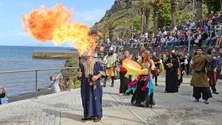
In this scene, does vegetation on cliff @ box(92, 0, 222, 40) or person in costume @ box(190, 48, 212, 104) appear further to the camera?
vegetation on cliff @ box(92, 0, 222, 40)

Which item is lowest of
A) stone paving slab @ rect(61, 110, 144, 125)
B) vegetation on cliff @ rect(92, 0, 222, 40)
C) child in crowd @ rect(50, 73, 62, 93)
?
stone paving slab @ rect(61, 110, 144, 125)

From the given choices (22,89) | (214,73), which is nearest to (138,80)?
(214,73)

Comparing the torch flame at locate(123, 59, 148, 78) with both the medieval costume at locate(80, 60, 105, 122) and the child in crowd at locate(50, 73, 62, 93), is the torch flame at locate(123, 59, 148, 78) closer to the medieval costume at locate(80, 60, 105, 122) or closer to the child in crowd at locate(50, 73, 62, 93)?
the medieval costume at locate(80, 60, 105, 122)

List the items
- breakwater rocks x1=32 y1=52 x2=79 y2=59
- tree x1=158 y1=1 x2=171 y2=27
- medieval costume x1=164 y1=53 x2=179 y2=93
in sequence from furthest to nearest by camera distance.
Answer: breakwater rocks x1=32 y1=52 x2=79 y2=59 → tree x1=158 y1=1 x2=171 y2=27 → medieval costume x1=164 y1=53 x2=179 y2=93

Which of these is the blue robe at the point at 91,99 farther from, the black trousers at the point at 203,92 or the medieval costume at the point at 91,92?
the black trousers at the point at 203,92

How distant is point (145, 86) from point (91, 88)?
2.37 meters

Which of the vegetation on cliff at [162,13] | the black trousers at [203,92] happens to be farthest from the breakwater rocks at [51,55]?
the black trousers at [203,92]

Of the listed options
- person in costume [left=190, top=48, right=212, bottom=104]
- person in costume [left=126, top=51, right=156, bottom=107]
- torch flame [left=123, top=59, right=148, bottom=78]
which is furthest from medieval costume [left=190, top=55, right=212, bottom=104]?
torch flame [left=123, top=59, right=148, bottom=78]

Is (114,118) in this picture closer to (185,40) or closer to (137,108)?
(137,108)

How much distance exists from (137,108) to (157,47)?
21569 millimetres

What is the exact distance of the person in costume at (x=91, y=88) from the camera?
7.27 metres

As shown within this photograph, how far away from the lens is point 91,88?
7.33 metres

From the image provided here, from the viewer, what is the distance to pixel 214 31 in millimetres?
20156

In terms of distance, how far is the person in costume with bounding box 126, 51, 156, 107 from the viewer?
911cm
